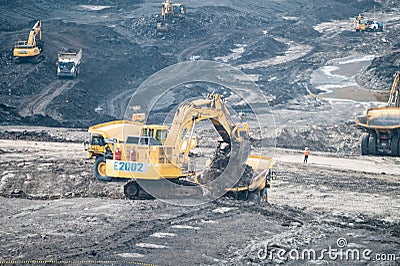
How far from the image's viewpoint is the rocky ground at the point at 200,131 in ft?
40.6

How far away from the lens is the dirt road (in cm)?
1170

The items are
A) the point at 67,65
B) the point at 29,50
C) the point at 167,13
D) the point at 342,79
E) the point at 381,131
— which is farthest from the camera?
the point at 167,13

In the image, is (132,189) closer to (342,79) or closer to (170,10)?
(342,79)

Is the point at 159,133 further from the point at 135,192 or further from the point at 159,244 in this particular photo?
the point at 159,244

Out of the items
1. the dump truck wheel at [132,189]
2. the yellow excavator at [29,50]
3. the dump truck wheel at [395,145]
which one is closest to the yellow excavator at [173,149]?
the dump truck wheel at [132,189]

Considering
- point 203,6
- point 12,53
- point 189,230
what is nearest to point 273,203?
point 189,230

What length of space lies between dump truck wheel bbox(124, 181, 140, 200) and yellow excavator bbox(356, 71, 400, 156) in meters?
9.51

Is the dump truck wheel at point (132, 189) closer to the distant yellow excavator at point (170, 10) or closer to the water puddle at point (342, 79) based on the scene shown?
the water puddle at point (342, 79)

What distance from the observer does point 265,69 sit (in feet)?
133

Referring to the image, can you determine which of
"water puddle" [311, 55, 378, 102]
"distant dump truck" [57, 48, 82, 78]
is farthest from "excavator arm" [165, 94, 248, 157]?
"water puddle" [311, 55, 378, 102]

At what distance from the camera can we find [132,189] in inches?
604

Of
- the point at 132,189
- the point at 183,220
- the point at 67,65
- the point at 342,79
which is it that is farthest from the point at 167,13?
the point at 183,220

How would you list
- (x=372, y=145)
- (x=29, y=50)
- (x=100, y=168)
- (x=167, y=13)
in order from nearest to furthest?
(x=100, y=168) → (x=372, y=145) → (x=29, y=50) → (x=167, y=13)

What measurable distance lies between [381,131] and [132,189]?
9.89 m
